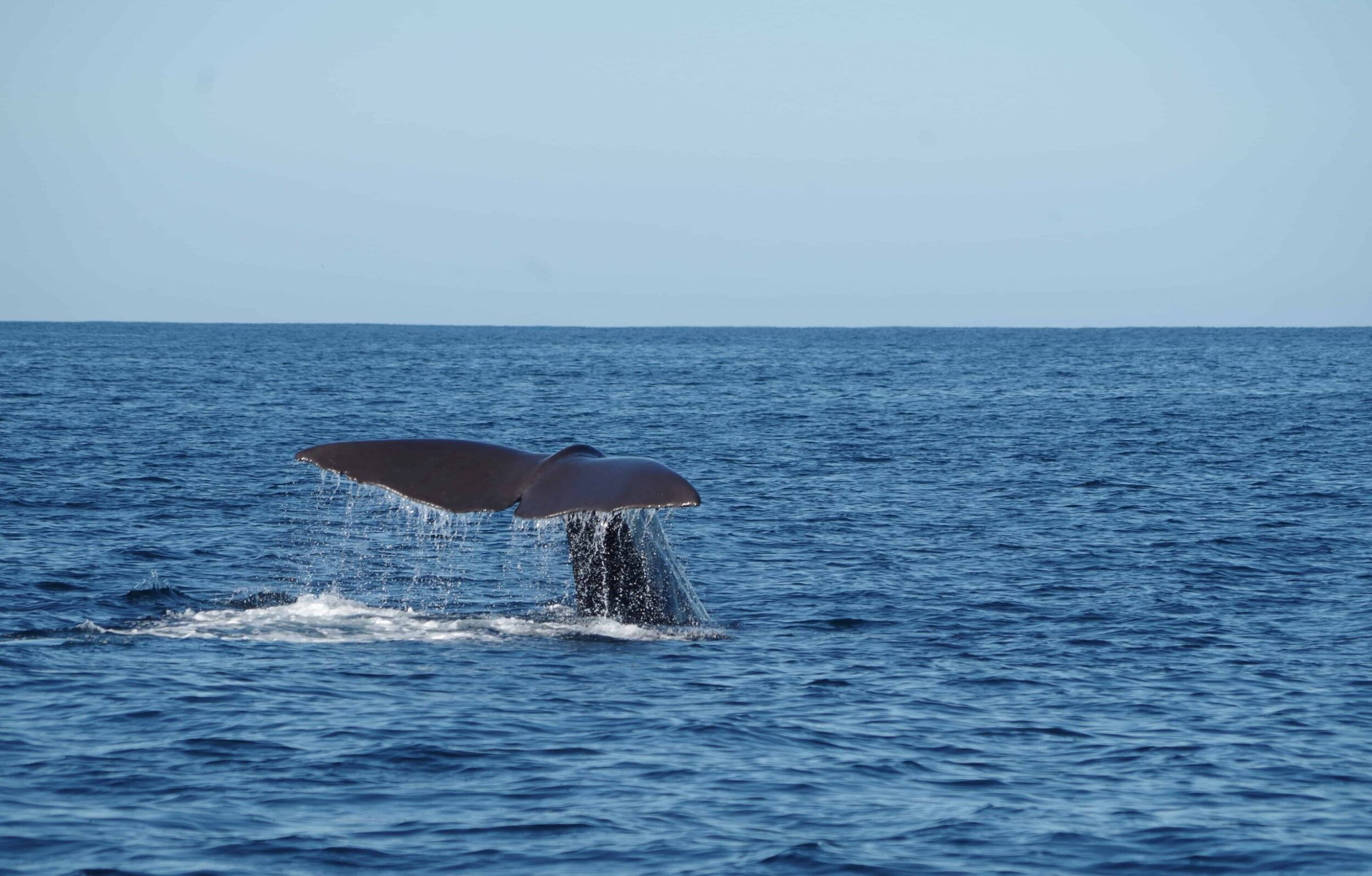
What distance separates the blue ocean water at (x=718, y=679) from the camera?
30.0 ft

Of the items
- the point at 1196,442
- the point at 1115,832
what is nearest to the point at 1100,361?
the point at 1196,442

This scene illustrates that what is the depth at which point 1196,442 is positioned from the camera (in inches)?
1577

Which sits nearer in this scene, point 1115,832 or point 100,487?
point 1115,832

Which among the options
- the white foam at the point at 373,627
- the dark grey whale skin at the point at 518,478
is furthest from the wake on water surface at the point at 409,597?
Answer: the dark grey whale skin at the point at 518,478

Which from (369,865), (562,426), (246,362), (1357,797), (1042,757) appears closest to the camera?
(369,865)

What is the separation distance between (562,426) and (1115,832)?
36502mm

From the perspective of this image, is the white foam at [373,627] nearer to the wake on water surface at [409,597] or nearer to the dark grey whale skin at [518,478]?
the wake on water surface at [409,597]

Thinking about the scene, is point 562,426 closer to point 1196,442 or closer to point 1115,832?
point 1196,442

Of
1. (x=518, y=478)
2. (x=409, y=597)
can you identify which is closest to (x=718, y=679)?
(x=518, y=478)

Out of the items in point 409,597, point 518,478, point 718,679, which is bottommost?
point 409,597

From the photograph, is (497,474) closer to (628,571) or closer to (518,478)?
(518,478)

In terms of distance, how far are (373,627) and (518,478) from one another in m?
4.00

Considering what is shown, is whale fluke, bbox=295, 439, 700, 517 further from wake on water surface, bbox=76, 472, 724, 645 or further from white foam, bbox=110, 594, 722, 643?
white foam, bbox=110, 594, 722, 643

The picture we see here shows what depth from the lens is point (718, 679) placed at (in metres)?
12.9
